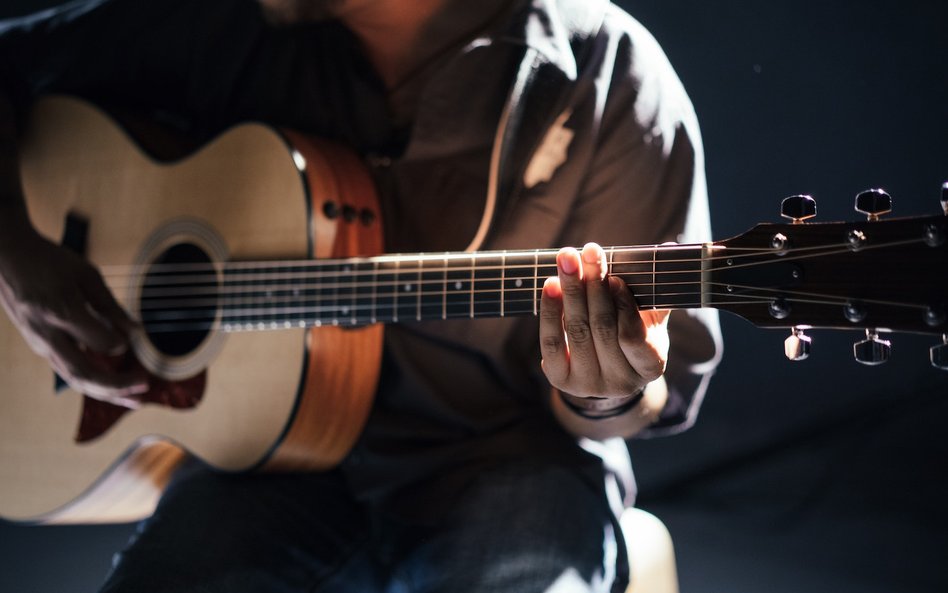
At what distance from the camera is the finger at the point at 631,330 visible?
82 cm

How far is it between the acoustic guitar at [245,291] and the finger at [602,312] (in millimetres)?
29

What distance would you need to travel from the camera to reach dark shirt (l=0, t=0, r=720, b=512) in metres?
1.08

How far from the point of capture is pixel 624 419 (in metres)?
1.05

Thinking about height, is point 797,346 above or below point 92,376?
above

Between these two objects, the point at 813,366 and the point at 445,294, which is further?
the point at 813,366

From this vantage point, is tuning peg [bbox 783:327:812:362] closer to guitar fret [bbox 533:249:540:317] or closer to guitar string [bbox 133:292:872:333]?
guitar string [bbox 133:292:872:333]

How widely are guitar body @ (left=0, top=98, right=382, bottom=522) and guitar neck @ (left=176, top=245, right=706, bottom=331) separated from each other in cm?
3

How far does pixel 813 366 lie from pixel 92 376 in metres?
1.17

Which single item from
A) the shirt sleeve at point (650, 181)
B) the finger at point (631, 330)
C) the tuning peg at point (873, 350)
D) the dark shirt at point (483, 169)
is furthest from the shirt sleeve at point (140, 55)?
the tuning peg at point (873, 350)

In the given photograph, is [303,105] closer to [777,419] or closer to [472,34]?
[472,34]

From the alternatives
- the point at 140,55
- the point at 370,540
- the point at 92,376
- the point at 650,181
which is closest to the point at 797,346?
the point at 650,181

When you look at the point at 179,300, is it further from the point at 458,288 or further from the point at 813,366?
the point at 813,366

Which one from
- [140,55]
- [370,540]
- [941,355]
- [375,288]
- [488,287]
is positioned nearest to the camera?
[941,355]

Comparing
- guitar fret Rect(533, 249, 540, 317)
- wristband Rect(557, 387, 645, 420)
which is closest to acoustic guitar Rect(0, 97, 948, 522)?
guitar fret Rect(533, 249, 540, 317)
